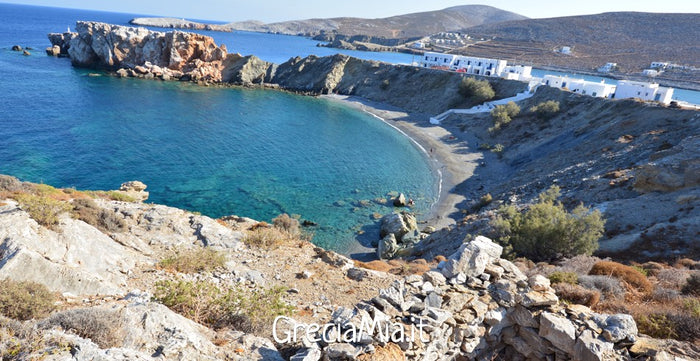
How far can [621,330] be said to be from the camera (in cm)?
643

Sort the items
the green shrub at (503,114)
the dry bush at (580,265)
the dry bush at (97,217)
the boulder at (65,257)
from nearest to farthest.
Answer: the boulder at (65,257)
the dry bush at (580,265)
the dry bush at (97,217)
the green shrub at (503,114)

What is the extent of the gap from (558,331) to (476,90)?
5770 cm

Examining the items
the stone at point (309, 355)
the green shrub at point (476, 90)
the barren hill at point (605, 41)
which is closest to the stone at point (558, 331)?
the stone at point (309, 355)

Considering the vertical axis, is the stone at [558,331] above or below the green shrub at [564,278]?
above

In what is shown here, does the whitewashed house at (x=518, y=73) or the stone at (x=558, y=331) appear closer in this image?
the stone at (x=558, y=331)

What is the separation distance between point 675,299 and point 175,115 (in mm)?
56012

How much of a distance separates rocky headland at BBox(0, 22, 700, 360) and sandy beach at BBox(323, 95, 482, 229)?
1157 millimetres

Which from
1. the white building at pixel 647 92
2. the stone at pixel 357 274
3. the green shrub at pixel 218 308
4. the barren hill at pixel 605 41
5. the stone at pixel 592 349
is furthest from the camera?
the barren hill at pixel 605 41

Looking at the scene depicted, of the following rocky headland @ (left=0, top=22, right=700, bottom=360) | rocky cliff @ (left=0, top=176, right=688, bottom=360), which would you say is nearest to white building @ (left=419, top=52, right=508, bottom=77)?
rocky headland @ (left=0, top=22, right=700, bottom=360)

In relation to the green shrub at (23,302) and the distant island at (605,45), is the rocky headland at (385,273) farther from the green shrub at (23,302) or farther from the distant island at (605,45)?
the distant island at (605,45)

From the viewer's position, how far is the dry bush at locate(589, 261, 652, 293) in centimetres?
1019

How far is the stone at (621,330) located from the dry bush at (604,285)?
324 centimetres

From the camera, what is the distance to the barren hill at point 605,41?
11025 centimetres

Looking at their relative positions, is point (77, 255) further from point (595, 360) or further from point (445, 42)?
point (445, 42)
